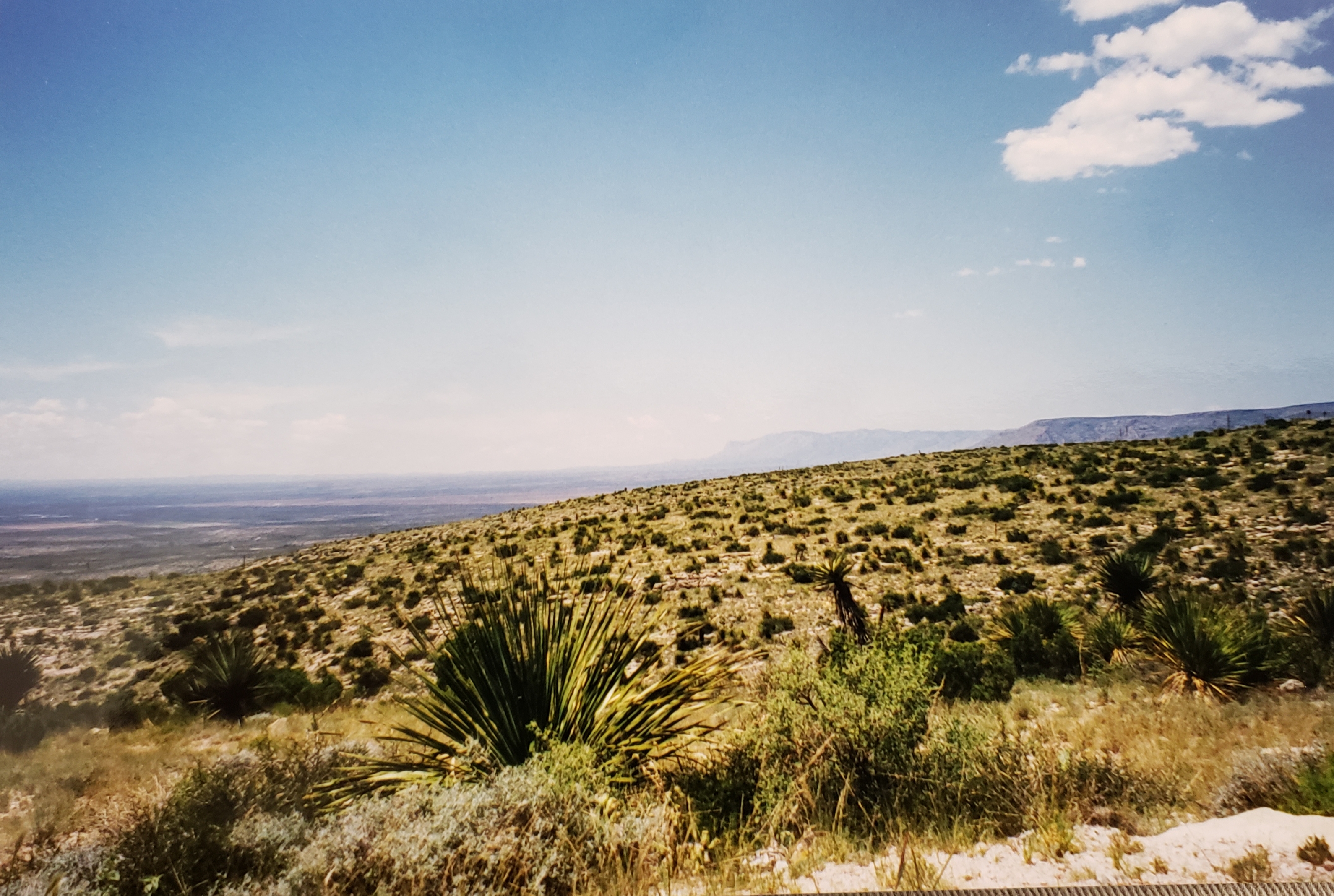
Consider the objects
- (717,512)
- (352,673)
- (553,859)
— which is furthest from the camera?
(717,512)

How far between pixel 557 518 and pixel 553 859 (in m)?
26.4

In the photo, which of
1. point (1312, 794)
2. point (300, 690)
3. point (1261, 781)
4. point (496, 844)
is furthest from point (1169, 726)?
point (300, 690)

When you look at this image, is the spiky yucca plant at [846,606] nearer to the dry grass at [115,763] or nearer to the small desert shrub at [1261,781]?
the small desert shrub at [1261,781]

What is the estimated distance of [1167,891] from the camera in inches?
102

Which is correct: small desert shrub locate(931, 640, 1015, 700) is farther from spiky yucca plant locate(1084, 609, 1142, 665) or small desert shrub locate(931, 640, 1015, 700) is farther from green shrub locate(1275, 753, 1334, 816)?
green shrub locate(1275, 753, 1334, 816)

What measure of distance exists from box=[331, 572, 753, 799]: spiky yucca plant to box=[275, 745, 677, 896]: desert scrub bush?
557mm

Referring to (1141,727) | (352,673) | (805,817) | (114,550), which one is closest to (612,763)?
(805,817)

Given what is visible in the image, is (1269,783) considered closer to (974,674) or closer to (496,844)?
(974,674)

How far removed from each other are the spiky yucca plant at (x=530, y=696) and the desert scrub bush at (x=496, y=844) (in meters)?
0.56

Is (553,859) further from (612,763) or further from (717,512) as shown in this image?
(717,512)

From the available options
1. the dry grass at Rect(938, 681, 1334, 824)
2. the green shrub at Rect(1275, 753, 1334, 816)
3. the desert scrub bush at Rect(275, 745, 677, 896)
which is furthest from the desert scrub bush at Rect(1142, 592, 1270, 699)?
the desert scrub bush at Rect(275, 745, 677, 896)

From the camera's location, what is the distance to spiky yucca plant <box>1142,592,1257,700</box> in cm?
657

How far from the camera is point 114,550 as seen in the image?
100 feet

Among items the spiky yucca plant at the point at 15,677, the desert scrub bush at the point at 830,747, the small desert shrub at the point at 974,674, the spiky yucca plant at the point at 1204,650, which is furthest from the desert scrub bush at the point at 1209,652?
the spiky yucca plant at the point at 15,677
